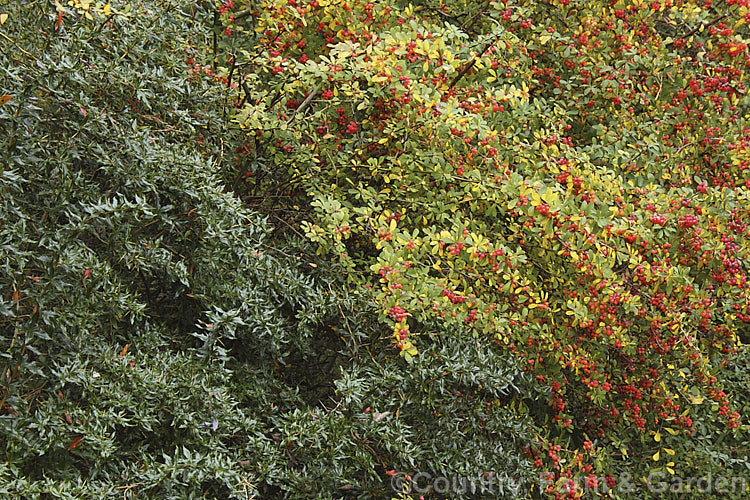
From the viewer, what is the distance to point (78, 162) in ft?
7.82

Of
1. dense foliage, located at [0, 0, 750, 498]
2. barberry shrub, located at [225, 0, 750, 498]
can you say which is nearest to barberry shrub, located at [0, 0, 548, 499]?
dense foliage, located at [0, 0, 750, 498]

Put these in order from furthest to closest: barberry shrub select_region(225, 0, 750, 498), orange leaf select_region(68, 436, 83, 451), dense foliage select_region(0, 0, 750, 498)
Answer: barberry shrub select_region(225, 0, 750, 498) < dense foliage select_region(0, 0, 750, 498) < orange leaf select_region(68, 436, 83, 451)

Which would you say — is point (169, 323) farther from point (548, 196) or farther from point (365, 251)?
point (548, 196)

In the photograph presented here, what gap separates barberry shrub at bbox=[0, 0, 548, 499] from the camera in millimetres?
2143

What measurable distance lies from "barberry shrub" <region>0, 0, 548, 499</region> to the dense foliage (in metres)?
0.01

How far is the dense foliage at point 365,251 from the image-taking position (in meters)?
2.23

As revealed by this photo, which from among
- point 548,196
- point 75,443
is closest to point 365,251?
point 548,196

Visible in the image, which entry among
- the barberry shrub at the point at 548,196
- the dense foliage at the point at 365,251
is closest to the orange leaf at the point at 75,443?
the dense foliage at the point at 365,251

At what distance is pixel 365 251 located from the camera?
3410mm

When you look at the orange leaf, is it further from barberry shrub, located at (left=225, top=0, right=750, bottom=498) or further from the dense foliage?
barberry shrub, located at (left=225, top=0, right=750, bottom=498)

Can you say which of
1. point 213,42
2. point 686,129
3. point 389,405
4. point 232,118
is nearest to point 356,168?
point 232,118

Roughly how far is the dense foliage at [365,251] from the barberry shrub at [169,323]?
1cm

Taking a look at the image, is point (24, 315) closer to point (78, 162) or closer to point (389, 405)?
point (78, 162)

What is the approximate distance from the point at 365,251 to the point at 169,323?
1.01 m
